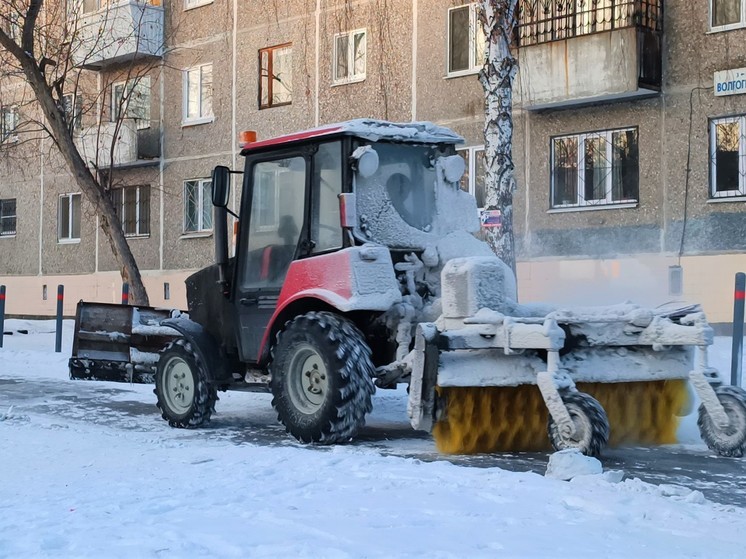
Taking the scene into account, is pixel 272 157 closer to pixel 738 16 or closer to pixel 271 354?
pixel 271 354

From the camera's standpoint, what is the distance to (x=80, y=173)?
70.2 ft

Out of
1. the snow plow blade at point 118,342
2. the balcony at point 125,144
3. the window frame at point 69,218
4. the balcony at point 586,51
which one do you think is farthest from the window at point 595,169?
the window frame at point 69,218

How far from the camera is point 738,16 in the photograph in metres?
18.4

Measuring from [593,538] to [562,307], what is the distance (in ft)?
12.3

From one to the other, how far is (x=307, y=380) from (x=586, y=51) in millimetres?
12000

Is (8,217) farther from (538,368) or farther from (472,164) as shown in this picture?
(538,368)

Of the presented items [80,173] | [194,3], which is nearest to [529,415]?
[80,173]

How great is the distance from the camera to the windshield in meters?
8.96

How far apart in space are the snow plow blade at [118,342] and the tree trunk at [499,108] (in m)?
4.69

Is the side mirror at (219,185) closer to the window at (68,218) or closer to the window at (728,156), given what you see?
the window at (728,156)

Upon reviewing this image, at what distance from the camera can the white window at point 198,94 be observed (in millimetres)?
28062

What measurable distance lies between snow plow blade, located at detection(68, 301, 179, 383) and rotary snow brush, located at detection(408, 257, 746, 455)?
4091 mm

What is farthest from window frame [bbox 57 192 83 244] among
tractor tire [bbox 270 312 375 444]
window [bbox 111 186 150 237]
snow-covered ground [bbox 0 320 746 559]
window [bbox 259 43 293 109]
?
snow-covered ground [bbox 0 320 746 559]

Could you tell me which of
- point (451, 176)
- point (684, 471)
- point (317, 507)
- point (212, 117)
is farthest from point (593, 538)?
point (212, 117)
